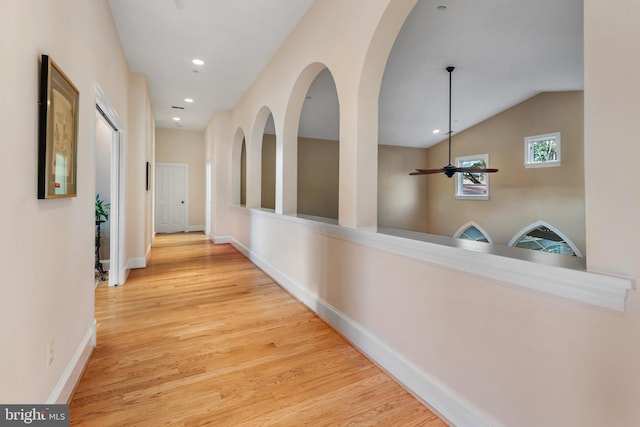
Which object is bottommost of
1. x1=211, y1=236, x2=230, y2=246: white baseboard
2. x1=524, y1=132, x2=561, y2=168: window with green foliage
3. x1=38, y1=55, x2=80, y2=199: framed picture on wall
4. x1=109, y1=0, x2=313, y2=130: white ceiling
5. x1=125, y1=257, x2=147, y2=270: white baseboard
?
x1=125, y1=257, x2=147, y2=270: white baseboard

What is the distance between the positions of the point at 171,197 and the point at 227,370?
25.7 ft

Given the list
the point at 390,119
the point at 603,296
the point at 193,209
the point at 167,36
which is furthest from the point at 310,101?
the point at 603,296

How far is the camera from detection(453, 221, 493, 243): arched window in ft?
27.6

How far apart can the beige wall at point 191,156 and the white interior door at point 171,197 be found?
16cm

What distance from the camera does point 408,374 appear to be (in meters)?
1.84

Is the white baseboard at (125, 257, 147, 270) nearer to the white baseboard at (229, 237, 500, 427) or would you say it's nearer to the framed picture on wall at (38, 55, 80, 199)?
the white baseboard at (229, 237, 500, 427)

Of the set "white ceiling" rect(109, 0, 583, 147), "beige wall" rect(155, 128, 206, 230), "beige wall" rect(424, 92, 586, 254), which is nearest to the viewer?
"white ceiling" rect(109, 0, 583, 147)

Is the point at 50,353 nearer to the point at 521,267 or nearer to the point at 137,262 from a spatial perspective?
the point at 521,267

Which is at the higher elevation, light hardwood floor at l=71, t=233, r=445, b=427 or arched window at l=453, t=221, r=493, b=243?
arched window at l=453, t=221, r=493, b=243

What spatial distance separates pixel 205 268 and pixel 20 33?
3980 mm

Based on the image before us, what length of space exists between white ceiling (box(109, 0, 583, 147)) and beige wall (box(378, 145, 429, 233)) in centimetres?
262

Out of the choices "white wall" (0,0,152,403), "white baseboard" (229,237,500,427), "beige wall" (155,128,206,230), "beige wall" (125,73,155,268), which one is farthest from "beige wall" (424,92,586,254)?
"white wall" (0,0,152,403)

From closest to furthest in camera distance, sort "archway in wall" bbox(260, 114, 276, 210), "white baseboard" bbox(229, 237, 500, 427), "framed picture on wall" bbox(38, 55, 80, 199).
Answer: "framed picture on wall" bbox(38, 55, 80, 199)
"white baseboard" bbox(229, 237, 500, 427)
"archway in wall" bbox(260, 114, 276, 210)

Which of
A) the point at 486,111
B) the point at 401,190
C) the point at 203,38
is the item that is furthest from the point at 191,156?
the point at 486,111
